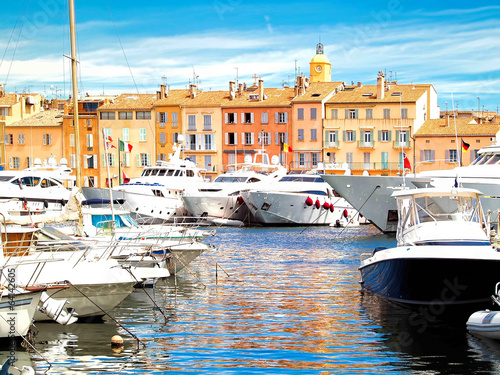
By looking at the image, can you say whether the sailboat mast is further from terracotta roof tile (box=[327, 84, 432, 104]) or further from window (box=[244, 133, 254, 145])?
window (box=[244, 133, 254, 145])

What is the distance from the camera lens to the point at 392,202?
3800cm

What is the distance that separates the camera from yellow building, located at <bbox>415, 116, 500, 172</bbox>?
72.5 meters

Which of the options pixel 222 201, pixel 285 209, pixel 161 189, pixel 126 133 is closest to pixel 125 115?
pixel 126 133

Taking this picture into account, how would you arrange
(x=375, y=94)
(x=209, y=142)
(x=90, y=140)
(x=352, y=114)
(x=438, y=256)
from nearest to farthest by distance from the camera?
(x=438, y=256) → (x=352, y=114) → (x=375, y=94) → (x=209, y=142) → (x=90, y=140)

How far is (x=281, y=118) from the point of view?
268 feet

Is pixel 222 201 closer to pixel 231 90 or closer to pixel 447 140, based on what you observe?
pixel 447 140

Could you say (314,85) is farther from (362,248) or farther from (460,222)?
(460,222)

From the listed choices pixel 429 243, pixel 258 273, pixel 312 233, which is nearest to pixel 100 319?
pixel 429 243

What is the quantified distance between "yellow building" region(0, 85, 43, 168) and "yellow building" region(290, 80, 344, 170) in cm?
2987

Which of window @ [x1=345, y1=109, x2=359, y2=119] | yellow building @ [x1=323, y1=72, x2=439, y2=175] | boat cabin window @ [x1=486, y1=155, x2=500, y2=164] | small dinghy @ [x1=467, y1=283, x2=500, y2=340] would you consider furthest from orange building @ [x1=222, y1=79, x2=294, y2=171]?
small dinghy @ [x1=467, y1=283, x2=500, y2=340]

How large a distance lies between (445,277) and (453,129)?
2363 inches

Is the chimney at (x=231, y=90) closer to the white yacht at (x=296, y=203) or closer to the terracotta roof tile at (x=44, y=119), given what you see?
the terracotta roof tile at (x=44, y=119)

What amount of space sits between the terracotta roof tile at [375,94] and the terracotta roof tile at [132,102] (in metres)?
19.4

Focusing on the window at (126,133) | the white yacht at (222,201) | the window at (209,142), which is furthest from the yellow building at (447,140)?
the window at (126,133)
